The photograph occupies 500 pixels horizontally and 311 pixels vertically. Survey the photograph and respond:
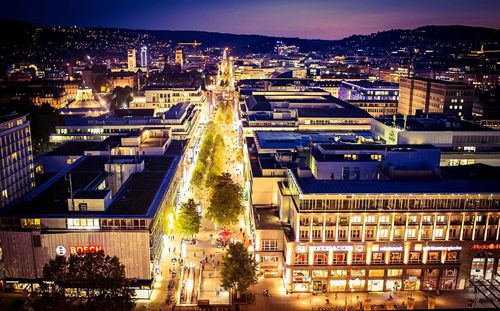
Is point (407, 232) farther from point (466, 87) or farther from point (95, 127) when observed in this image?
point (466, 87)

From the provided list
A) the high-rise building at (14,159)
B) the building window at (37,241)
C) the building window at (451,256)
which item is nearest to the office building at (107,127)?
the high-rise building at (14,159)

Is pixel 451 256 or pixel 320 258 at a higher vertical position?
pixel 451 256

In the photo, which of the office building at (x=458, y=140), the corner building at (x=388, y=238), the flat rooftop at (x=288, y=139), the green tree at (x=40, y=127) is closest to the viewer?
the corner building at (x=388, y=238)

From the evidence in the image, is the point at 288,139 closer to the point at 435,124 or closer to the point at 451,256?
the point at 435,124

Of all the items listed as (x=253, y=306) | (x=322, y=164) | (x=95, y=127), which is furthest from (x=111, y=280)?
(x=95, y=127)

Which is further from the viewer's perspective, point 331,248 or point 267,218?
point 267,218

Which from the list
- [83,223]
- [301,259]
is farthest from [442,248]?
[83,223]

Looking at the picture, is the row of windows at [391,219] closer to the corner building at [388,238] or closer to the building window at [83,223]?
the corner building at [388,238]
